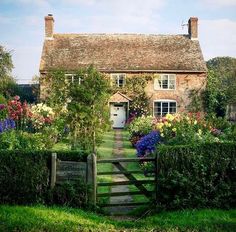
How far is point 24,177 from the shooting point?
9188 millimetres

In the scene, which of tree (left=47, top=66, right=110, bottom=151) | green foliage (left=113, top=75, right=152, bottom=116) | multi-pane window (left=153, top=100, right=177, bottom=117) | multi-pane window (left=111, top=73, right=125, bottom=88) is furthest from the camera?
multi-pane window (left=153, top=100, right=177, bottom=117)

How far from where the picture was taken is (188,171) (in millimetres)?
9352

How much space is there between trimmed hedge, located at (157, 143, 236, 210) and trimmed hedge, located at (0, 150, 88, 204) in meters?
2.19

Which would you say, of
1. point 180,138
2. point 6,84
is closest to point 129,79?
point 6,84

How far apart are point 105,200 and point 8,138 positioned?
143 inches

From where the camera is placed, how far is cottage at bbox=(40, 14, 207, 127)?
36156 millimetres

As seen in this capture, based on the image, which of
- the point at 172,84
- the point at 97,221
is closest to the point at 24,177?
the point at 97,221

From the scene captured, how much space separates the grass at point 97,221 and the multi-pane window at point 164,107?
2763 cm

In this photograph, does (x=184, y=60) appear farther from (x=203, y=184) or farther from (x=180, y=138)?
(x=203, y=184)

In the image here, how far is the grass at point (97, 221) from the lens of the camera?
26.0 ft

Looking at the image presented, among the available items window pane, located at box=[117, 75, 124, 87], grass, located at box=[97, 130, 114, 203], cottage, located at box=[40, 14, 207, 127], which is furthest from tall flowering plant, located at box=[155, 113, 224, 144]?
window pane, located at box=[117, 75, 124, 87]

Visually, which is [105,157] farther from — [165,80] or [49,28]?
[49,28]

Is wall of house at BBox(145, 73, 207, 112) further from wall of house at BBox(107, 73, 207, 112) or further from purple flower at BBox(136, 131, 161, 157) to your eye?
purple flower at BBox(136, 131, 161, 157)

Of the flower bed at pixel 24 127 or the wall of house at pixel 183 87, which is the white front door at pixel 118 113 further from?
the flower bed at pixel 24 127
